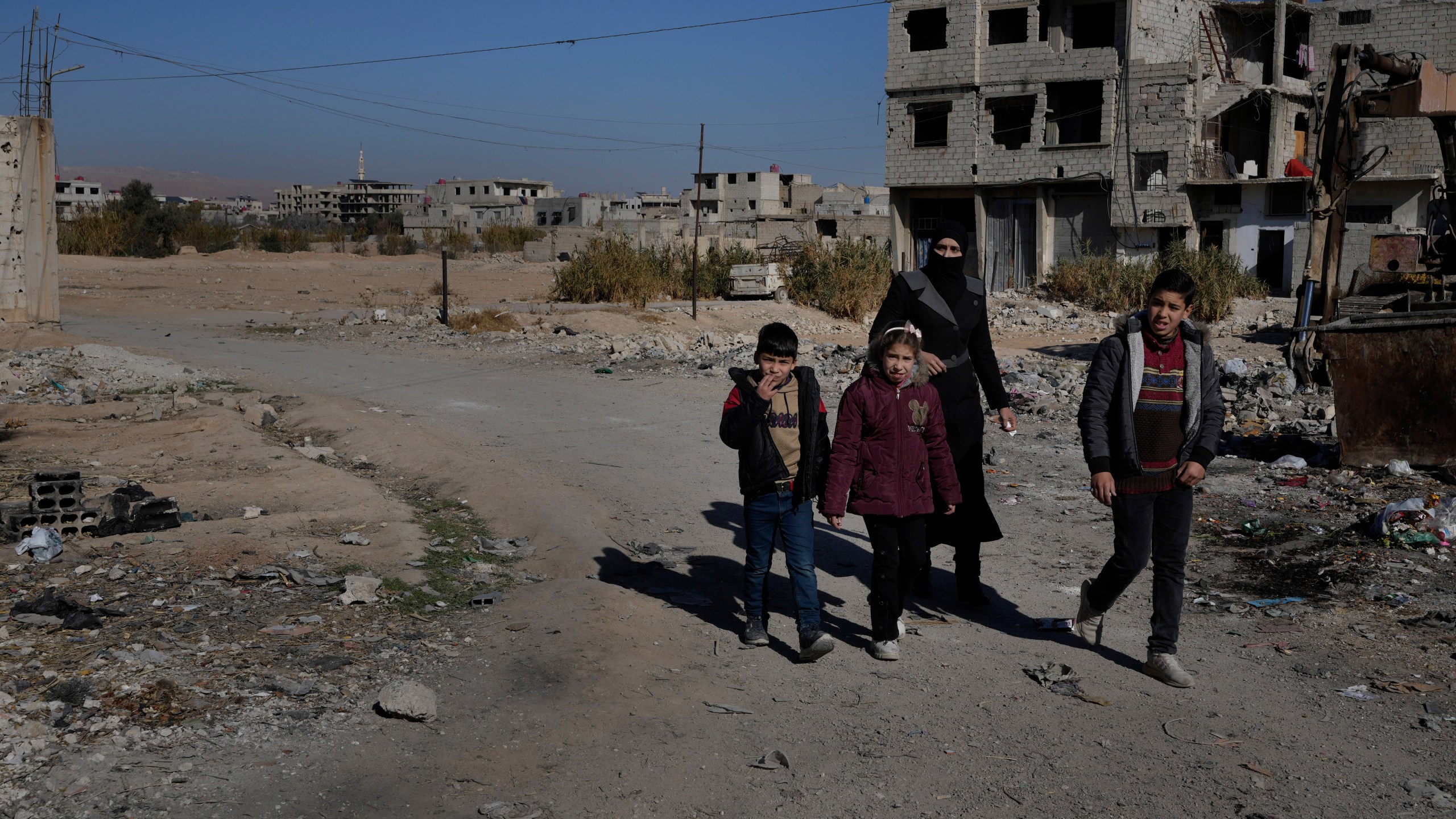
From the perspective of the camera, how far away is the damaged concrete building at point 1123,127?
31.1 meters

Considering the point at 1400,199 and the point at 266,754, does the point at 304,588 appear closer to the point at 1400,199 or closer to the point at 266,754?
the point at 266,754

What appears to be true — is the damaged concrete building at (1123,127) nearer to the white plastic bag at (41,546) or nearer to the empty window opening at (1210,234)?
the empty window opening at (1210,234)

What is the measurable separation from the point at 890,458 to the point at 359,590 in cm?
258

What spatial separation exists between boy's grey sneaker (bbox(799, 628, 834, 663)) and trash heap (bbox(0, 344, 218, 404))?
9.72m

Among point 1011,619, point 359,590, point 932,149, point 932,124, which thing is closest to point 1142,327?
point 1011,619

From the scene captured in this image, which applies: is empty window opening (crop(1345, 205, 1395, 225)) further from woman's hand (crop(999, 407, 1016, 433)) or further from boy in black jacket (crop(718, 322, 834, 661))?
boy in black jacket (crop(718, 322, 834, 661))

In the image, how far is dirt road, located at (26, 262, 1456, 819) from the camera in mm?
3334

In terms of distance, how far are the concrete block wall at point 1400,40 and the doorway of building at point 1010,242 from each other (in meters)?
9.01

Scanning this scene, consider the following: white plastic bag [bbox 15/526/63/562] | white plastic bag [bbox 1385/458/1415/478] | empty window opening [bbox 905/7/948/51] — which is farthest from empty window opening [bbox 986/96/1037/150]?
white plastic bag [bbox 15/526/63/562]

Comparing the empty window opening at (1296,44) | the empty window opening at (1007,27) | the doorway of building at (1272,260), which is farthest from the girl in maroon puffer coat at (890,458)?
the empty window opening at (1296,44)

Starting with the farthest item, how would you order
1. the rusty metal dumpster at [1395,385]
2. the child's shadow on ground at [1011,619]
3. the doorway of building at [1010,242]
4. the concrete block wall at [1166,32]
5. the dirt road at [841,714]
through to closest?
the doorway of building at [1010,242] < the concrete block wall at [1166,32] < the rusty metal dumpster at [1395,385] < the child's shadow on ground at [1011,619] < the dirt road at [841,714]

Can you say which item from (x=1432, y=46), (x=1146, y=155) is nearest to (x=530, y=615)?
(x=1146, y=155)

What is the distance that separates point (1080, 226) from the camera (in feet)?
109

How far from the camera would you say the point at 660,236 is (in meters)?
49.6
